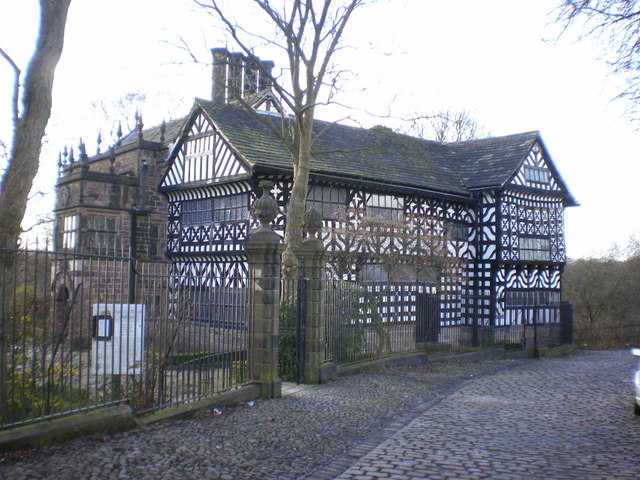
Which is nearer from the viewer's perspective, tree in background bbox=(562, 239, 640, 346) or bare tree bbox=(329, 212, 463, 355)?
bare tree bbox=(329, 212, 463, 355)

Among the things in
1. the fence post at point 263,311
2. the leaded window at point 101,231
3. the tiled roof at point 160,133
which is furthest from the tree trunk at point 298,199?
the tiled roof at point 160,133

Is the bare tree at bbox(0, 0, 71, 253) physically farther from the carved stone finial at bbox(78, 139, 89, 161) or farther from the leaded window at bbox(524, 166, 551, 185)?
the leaded window at bbox(524, 166, 551, 185)

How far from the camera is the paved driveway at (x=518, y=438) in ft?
18.6

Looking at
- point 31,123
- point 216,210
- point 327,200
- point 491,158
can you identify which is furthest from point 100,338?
point 491,158

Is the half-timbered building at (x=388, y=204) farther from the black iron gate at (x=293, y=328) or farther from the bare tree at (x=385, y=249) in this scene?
the black iron gate at (x=293, y=328)

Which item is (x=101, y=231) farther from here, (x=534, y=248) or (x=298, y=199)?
(x=534, y=248)

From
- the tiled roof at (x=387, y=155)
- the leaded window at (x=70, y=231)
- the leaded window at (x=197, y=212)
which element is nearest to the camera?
the tiled roof at (x=387, y=155)

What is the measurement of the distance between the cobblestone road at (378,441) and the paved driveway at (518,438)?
0.04ft

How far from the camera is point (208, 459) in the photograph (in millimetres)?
5879

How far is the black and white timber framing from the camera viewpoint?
2003cm

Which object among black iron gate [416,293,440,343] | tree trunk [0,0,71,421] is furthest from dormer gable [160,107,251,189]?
tree trunk [0,0,71,421]

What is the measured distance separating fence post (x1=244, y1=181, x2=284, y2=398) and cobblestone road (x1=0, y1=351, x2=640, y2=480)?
419 mm

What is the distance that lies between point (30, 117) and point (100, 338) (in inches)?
89.8

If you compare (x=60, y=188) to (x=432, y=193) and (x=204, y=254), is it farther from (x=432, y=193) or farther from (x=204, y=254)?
(x=432, y=193)
